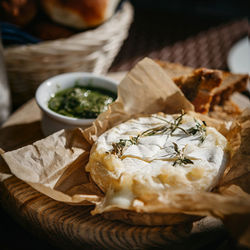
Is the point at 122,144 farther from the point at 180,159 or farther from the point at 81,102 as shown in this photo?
the point at 81,102

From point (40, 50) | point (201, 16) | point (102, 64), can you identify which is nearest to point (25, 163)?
point (40, 50)

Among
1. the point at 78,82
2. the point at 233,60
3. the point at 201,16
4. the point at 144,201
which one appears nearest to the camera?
the point at 144,201

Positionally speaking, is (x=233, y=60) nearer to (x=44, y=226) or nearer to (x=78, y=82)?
(x=78, y=82)

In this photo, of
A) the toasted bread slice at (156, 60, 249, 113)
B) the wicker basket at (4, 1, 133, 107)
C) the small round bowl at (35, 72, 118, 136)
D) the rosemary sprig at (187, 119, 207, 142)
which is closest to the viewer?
the rosemary sprig at (187, 119, 207, 142)

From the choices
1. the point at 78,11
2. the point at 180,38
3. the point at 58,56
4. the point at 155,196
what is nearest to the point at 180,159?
the point at 155,196

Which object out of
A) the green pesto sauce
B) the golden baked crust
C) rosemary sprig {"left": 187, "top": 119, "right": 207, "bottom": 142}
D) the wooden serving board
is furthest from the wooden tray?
the golden baked crust

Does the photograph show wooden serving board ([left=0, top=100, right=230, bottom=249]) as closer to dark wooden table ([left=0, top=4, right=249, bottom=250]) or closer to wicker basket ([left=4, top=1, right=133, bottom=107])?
wicker basket ([left=4, top=1, right=133, bottom=107])
